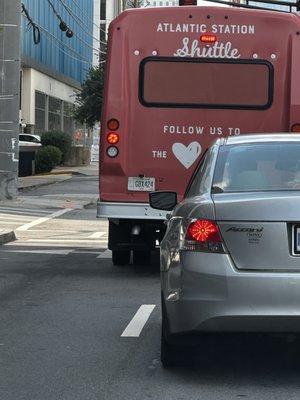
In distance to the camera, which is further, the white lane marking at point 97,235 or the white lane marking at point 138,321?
the white lane marking at point 97,235

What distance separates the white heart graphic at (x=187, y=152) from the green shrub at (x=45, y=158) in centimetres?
2931

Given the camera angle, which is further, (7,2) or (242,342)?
(7,2)

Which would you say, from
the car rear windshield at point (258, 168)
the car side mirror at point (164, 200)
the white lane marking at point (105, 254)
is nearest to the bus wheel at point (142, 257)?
the white lane marking at point (105, 254)

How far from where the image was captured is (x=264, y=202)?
5.21 metres

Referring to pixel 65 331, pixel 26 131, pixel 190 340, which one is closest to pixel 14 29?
pixel 65 331

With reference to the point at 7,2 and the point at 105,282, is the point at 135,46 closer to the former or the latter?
the point at 105,282

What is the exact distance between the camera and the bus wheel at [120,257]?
11.6 m

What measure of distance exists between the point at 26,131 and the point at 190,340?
148ft

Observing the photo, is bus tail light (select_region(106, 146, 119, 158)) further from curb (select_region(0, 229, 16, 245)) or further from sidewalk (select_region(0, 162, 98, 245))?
sidewalk (select_region(0, 162, 98, 245))

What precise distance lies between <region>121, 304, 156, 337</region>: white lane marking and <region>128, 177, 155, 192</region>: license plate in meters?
2.10

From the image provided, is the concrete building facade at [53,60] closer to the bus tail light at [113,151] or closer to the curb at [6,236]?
the curb at [6,236]

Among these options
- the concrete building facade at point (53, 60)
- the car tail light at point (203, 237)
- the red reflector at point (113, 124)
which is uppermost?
the concrete building facade at point (53, 60)

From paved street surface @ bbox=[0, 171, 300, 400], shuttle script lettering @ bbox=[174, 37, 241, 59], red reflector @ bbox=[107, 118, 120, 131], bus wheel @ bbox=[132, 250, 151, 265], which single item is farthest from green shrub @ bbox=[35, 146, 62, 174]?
shuttle script lettering @ bbox=[174, 37, 241, 59]

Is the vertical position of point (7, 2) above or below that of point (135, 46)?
above
